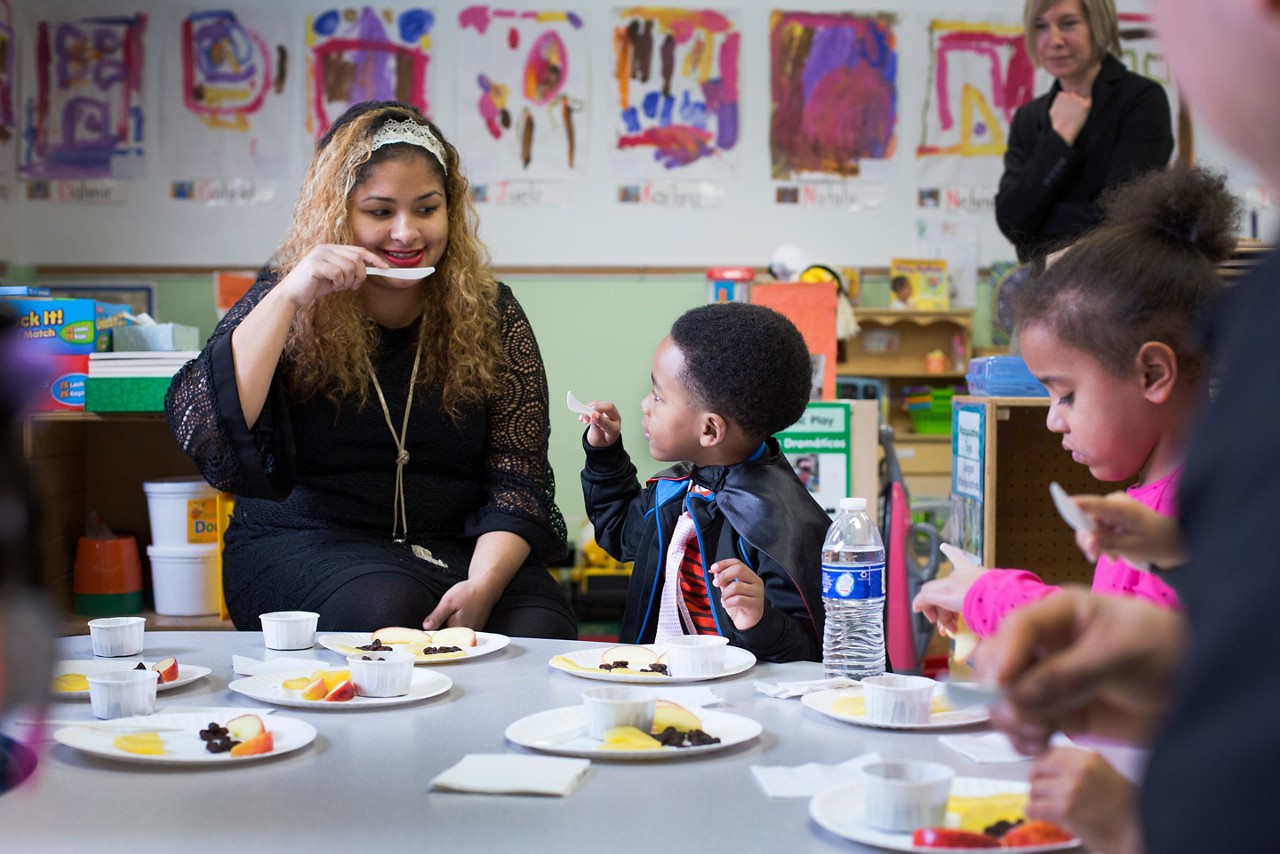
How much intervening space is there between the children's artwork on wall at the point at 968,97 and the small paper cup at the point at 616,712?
5.24 m

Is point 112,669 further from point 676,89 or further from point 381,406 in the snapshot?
point 676,89

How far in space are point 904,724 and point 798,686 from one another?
18 cm

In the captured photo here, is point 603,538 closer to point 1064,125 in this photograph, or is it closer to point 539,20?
point 1064,125

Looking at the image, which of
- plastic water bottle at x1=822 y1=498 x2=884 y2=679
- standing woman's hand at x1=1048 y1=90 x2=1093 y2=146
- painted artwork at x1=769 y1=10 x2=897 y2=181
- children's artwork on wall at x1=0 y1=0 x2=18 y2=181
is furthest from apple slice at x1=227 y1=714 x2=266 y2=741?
children's artwork on wall at x1=0 y1=0 x2=18 y2=181

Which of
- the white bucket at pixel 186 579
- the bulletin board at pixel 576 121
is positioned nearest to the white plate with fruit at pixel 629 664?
the white bucket at pixel 186 579

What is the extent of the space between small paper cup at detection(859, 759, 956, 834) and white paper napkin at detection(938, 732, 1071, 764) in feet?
0.57

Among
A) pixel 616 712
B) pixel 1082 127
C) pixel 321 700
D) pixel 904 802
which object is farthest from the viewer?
pixel 1082 127

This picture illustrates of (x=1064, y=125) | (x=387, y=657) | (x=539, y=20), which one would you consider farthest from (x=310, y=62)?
(x=387, y=657)

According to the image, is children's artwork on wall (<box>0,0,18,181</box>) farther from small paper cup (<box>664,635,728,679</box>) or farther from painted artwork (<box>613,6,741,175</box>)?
small paper cup (<box>664,635,728,679</box>)

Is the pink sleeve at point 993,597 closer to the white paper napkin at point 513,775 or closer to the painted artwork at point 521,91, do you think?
the white paper napkin at point 513,775

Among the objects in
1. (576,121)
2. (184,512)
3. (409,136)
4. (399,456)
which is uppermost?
(576,121)

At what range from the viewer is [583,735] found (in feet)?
3.21

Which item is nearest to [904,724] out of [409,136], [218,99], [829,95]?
[409,136]

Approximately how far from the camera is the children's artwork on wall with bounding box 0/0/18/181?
5.45 meters
